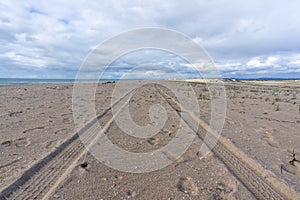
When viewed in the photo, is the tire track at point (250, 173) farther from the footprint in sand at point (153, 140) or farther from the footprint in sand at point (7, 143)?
the footprint in sand at point (7, 143)

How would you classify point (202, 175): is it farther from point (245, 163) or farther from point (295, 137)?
point (295, 137)

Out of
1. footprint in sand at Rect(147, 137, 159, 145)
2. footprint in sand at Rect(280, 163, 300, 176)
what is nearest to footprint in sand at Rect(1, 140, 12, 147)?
footprint in sand at Rect(147, 137, 159, 145)

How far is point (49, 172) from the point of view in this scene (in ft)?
13.0

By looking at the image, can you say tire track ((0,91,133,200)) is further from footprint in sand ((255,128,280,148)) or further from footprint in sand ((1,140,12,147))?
footprint in sand ((255,128,280,148))

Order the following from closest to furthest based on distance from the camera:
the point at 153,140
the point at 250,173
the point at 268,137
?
the point at 250,173 < the point at 153,140 < the point at 268,137

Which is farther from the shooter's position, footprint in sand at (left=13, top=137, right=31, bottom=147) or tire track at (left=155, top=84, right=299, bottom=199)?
footprint in sand at (left=13, top=137, right=31, bottom=147)

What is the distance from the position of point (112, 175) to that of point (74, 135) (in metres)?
2.60

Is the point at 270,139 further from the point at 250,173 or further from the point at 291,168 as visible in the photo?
the point at 250,173

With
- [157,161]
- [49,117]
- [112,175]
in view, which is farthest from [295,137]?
[49,117]

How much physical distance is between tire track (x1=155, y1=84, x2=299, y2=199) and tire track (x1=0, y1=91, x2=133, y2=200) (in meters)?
3.22

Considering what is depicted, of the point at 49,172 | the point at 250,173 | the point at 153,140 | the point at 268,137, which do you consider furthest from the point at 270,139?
the point at 49,172

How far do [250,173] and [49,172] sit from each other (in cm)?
385

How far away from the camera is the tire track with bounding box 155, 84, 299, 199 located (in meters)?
3.51

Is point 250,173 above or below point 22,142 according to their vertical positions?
below
